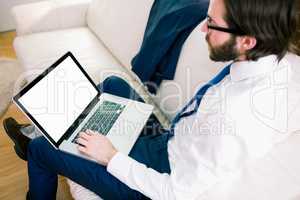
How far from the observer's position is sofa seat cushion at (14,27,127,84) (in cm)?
180

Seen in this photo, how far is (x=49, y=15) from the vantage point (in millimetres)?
2207

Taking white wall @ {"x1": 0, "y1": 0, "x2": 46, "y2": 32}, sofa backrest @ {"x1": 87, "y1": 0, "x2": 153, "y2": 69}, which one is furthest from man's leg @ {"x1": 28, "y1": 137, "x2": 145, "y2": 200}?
white wall @ {"x1": 0, "y1": 0, "x2": 46, "y2": 32}

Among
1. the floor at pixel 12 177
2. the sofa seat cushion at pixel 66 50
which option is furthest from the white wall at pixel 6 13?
the floor at pixel 12 177

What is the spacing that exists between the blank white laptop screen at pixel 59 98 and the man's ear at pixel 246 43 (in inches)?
27.5

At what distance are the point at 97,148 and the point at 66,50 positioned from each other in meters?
1.05

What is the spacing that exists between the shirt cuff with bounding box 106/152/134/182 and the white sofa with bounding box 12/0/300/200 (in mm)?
212

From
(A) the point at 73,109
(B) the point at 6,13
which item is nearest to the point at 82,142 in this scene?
(A) the point at 73,109

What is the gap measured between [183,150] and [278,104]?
33cm

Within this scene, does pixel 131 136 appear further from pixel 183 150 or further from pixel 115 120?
pixel 183 150

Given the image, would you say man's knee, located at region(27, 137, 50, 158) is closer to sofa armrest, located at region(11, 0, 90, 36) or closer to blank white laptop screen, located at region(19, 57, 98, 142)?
blank white laptop screen, located at region(19, 57, 98, 142)

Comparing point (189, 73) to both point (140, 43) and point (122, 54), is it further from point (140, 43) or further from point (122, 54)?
point (122, 54)

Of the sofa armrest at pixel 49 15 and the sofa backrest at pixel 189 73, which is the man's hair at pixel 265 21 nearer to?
the sofa backrest at pixel 189 73

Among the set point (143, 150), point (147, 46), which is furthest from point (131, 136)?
point (147, 46)

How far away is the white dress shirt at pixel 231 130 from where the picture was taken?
0.89 meters
